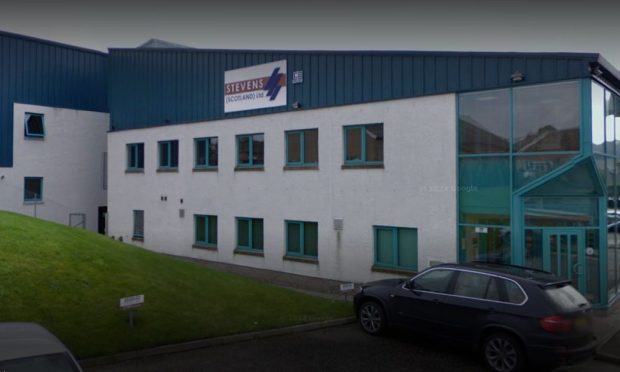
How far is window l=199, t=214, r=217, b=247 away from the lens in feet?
72.8

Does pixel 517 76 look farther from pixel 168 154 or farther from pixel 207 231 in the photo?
pixel 168 154

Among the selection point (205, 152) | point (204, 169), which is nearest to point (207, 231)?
point (204, 169)

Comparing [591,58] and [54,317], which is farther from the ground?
[591,58]

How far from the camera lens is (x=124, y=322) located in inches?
391

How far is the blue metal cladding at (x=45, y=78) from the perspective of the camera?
24.7 m

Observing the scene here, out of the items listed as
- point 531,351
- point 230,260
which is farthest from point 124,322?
point 230,260

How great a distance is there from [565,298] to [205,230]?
633 inches

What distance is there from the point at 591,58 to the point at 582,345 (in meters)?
7.51

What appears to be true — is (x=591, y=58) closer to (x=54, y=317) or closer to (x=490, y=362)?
(x=490, y=362)

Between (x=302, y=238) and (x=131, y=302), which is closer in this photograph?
(x=131, y=302)

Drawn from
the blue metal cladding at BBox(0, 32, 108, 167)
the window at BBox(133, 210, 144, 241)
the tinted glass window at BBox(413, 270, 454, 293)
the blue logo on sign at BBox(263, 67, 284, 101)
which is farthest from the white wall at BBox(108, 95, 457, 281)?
the tinted glass window at BBox(413, 270, 454, 293)

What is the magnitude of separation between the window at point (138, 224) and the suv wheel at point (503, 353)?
63.7 ft

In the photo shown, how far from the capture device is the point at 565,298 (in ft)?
28.7

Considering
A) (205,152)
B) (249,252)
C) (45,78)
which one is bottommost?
(249,252)
